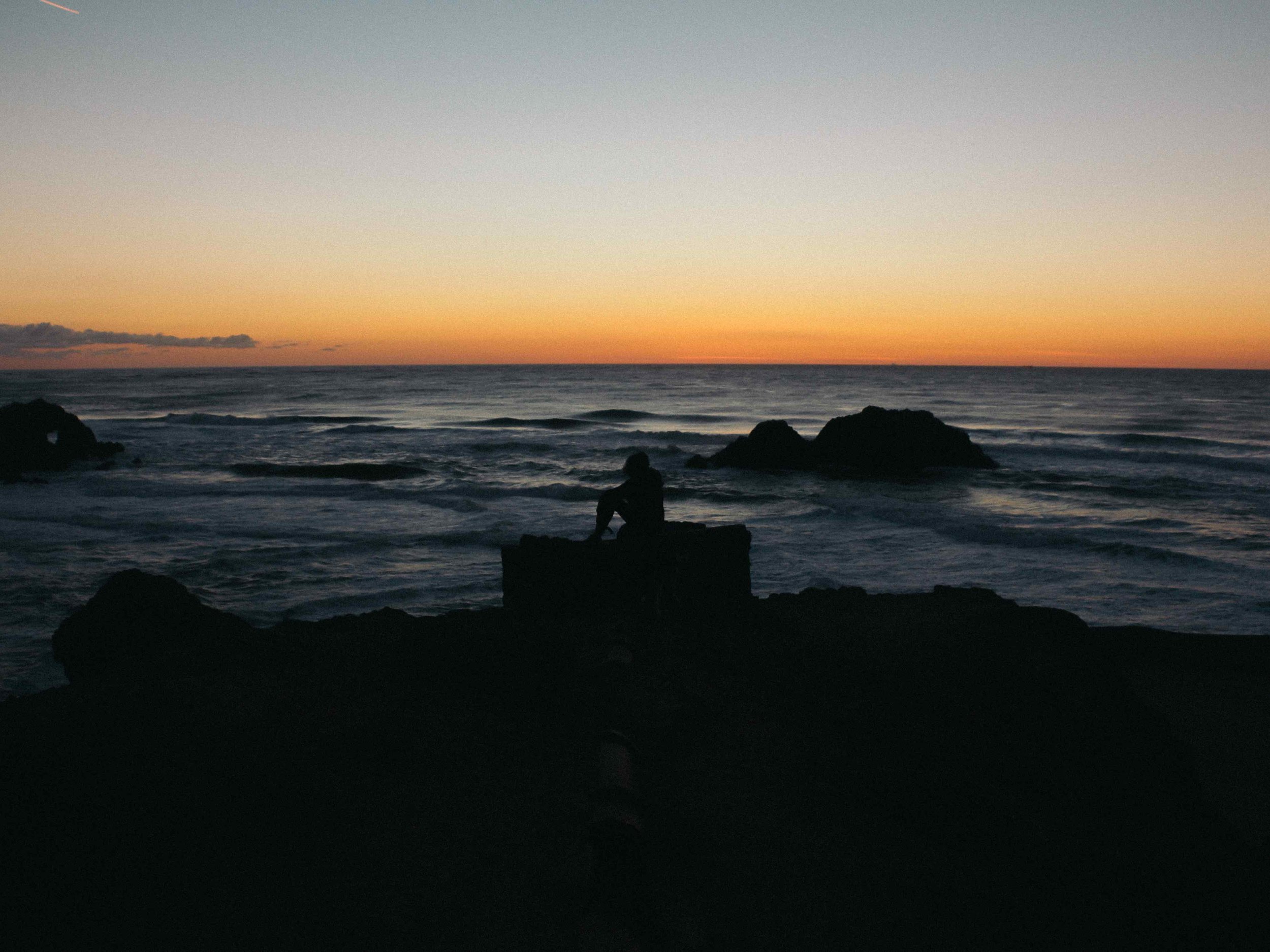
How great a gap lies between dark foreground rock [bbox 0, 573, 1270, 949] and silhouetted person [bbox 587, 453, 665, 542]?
983 mm

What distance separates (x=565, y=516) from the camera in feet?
67.9

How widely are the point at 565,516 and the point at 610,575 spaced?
1230cm

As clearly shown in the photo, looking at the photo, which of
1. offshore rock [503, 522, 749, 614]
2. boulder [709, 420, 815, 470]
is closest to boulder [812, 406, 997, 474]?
boulder [709, 420, 815, 470]

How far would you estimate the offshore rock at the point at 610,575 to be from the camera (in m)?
8.44

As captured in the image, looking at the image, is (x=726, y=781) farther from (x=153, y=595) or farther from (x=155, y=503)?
(x=155, y=503)

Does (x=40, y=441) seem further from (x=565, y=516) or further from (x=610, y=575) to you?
(x=610, y=575)

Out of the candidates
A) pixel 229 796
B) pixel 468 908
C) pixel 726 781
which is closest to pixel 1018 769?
pixel 726 781

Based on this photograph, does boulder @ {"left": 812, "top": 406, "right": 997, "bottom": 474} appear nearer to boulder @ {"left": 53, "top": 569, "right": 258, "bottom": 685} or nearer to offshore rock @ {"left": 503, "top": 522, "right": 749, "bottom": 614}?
offshore rock @ {"left": 503, "top": 522, "right": 749, "bottom": 614}

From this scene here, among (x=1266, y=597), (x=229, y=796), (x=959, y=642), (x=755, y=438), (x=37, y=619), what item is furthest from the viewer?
(x=755, y=438)

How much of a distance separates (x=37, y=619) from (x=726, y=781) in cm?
1079

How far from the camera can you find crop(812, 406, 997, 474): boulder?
Answer: 28.1 meters

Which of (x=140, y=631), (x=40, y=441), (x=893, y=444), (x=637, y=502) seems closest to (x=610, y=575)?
(x=637, y=502)

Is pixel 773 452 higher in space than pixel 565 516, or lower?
higher

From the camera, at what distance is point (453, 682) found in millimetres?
6848
